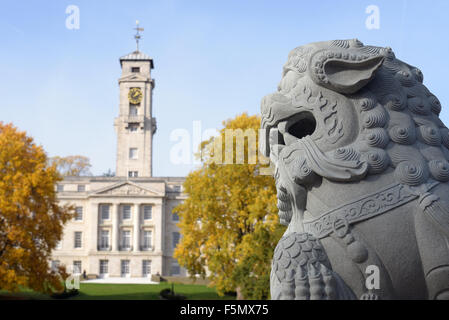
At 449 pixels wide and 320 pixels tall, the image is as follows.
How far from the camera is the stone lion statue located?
13.2ft

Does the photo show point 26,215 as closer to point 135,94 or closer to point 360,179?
point 360,179

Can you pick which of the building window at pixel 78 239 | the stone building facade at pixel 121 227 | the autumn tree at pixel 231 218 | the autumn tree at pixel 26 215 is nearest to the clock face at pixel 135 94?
the stone building facade at pixel 121 227

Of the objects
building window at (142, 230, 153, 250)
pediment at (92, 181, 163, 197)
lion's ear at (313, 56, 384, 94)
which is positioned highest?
pediment at (92, 181, 163, 197)

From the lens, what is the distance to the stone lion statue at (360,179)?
159 inches

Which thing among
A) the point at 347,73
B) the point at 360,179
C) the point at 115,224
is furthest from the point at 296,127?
the point at 115,224

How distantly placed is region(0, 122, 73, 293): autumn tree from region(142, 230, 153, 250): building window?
1589 inches

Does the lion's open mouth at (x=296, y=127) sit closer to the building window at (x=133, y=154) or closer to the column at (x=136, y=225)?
the column at (x=136, y=225)

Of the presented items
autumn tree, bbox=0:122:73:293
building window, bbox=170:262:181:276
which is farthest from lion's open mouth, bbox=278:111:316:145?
building window, bbox=170:262:181:276

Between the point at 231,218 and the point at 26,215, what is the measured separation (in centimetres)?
954

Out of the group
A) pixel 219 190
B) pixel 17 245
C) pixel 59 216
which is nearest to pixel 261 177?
pixel 219 190

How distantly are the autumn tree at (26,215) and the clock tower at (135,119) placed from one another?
4438cm

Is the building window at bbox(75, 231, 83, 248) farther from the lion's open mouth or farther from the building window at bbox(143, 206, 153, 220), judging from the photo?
the lion's open mouth

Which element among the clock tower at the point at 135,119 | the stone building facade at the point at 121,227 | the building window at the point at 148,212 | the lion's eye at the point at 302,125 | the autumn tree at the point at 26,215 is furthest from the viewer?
the clock tower at the point at 135,119

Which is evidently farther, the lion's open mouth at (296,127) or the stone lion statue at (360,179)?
the lion's open mouth at (296,127)
